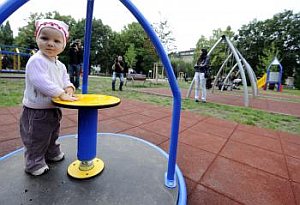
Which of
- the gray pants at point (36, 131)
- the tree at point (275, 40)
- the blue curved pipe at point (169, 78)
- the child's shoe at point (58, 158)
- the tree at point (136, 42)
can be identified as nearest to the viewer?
the blue curved pipe at point (169, 78)

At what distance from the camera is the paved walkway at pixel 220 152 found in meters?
1.67

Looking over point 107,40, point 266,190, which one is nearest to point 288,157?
point 266,190

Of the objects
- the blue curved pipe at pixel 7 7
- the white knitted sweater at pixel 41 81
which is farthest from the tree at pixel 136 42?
the blue curved pipe at pixel 7 7

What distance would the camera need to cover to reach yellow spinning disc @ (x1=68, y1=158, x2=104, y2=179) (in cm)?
160

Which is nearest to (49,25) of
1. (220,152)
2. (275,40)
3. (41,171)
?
(41,171)

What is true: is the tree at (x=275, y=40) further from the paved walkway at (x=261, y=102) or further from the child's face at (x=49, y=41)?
the child's face at (x=49, y=41)

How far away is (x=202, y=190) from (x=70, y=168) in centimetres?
115

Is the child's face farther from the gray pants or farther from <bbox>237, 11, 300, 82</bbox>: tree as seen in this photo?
<bbox>237, 11, 300, 82</bbox>: tree

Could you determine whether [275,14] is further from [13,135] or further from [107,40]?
[13,135]

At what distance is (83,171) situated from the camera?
1.66 meters

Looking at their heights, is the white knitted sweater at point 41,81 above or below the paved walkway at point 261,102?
above

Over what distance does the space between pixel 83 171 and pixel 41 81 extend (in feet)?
2.68

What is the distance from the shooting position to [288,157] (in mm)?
2518

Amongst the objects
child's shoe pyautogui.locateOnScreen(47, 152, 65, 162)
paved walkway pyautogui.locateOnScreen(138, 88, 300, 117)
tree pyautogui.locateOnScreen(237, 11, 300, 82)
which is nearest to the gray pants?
child's shoe pyautogui.locateOnScreen(47, 152, 65, 162)
